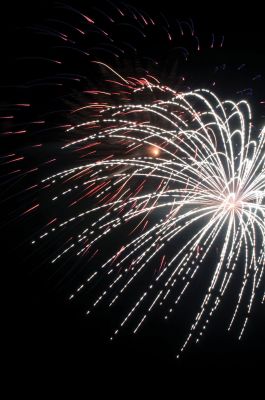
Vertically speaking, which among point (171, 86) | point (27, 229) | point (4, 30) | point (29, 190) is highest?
point (171, 86)

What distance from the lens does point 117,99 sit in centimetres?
600

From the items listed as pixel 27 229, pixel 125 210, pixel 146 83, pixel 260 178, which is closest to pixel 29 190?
pixel 27 229

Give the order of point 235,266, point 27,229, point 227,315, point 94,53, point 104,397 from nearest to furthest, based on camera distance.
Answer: point 104,397, point 27,229, point 227,315, point 235,266, point 94,53

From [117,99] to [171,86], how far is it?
119 centimetres

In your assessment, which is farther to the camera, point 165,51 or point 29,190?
point 165,51

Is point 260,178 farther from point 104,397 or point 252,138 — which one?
point 104,397

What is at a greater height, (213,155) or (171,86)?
(171,86)

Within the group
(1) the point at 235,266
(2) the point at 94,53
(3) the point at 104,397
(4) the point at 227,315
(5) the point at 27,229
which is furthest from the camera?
(2) the point at 94,53

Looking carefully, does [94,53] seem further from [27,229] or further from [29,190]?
[27,229]

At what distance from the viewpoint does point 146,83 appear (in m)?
5.75

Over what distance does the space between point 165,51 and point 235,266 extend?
136 inches

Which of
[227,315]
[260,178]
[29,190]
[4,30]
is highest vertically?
[260,178]

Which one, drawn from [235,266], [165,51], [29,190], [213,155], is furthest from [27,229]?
[165,51]

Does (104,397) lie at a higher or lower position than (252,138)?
lower
